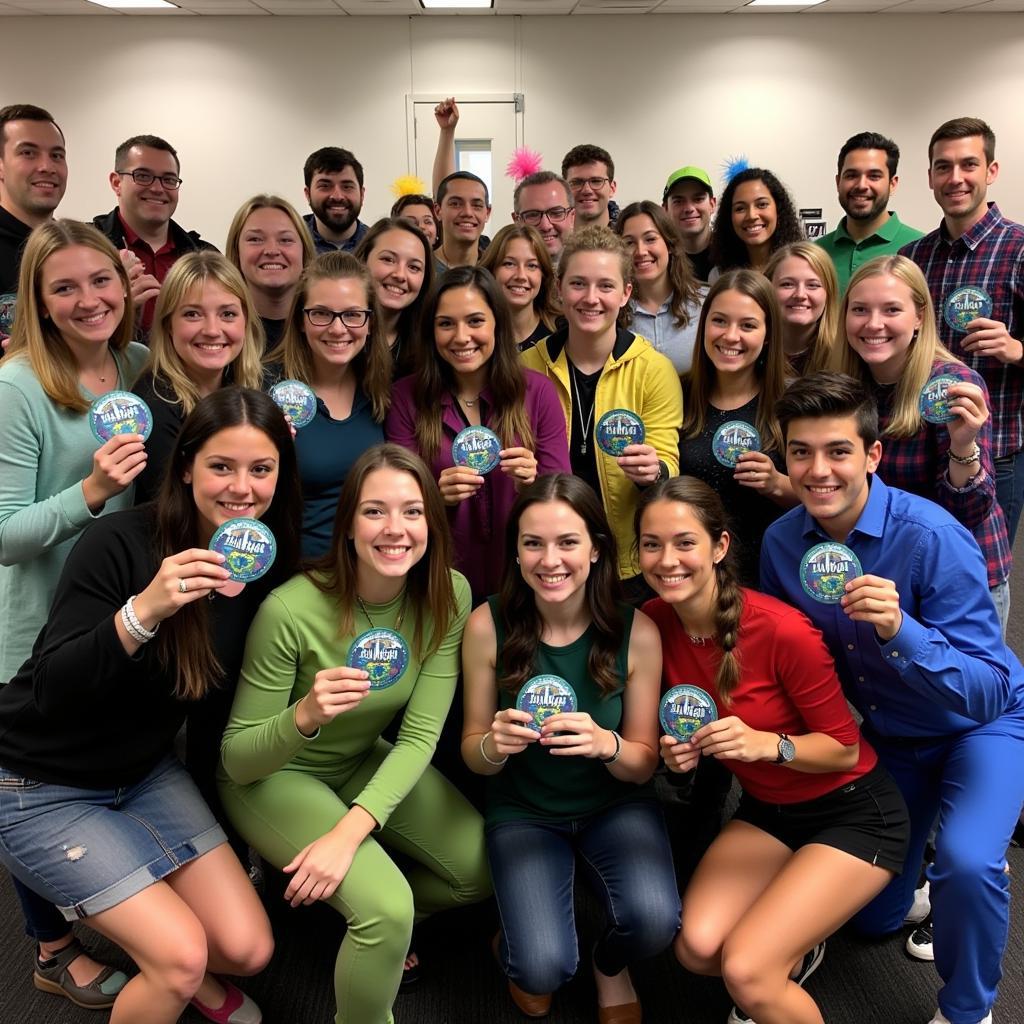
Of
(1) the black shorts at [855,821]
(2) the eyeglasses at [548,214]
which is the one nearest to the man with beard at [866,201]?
(2) the eyeglasses at [548,214]

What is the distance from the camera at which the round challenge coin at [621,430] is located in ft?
8.98

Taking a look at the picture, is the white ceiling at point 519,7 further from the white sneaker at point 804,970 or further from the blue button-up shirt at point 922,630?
the white sneaker at point 804,970

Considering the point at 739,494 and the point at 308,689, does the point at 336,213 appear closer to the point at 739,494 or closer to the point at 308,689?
the point at 739,494

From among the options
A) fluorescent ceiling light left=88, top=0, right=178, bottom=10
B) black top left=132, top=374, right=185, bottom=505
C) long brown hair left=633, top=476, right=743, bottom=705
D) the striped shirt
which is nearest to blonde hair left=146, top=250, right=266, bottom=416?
black top left=132, top=374, right=185, bottom=505

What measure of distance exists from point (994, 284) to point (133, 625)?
3336 mm

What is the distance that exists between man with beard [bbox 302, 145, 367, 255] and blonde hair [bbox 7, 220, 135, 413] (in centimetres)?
204

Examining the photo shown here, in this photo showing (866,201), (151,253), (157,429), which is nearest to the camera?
(157,429)

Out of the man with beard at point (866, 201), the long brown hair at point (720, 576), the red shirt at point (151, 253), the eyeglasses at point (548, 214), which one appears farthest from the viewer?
the man with beard at point (866, 201)

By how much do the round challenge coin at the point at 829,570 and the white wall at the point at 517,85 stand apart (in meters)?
7.44

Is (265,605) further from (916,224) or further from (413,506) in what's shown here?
(916,224)

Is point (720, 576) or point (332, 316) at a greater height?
point (332, 316)

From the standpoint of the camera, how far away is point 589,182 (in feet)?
14.6

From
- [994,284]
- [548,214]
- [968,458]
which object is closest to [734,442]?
[968,458]

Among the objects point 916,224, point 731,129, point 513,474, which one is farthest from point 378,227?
point 916,224
